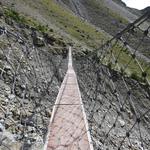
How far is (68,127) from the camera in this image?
1284cm

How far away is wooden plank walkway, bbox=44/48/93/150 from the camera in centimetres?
1159

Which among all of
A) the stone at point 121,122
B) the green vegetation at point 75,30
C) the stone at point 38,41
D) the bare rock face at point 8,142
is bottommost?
the green vegetation at point 75,30

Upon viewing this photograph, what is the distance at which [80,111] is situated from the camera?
1498 centimetres

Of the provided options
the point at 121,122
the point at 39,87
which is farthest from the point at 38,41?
the point at 121,122

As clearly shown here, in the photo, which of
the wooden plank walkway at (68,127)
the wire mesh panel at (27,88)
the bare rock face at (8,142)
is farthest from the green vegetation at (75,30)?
the bare rock face at (8,142)

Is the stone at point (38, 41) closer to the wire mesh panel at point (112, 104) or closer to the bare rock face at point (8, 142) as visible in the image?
the wire mesh panel at point (112, 104)

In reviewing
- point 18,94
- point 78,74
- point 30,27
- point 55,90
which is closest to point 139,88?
point 78,74

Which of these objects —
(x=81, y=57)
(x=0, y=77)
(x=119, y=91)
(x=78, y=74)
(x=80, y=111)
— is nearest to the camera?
(x=80, y=111)

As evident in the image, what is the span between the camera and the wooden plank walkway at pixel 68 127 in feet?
38.0

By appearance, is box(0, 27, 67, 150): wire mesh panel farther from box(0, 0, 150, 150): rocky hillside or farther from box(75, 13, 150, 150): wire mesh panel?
box(75, 13, 150, 150): wire mesh panel

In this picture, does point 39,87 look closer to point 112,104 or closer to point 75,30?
point 112,104

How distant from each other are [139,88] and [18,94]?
1318 centimetres

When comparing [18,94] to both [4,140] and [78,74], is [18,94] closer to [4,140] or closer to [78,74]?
[4,140]

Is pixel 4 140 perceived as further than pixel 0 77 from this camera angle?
No
